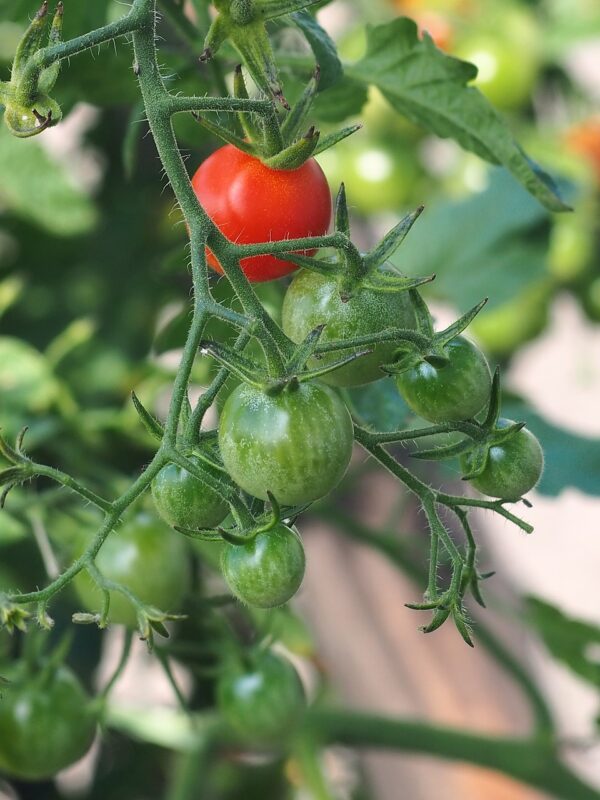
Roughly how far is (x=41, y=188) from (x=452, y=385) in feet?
1.58

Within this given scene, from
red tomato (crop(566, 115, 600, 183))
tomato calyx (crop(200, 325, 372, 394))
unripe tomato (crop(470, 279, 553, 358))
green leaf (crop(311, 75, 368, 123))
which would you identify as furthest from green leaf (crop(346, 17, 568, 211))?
red tomato (crop(566, 115, 600, 183))

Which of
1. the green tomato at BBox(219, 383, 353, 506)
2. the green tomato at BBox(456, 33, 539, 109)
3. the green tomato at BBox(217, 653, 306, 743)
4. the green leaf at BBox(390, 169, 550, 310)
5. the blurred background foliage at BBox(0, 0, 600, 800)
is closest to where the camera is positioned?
the green tomato at BBox(219, 383, 353, 506)

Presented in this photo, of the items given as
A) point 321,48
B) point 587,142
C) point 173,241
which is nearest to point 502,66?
point 587,142

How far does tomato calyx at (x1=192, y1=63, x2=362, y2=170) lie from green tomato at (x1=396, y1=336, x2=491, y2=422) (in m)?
0.08

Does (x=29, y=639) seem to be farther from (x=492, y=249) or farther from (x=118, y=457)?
(x=492, y=249)

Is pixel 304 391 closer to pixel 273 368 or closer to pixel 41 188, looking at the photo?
pixel 273 368

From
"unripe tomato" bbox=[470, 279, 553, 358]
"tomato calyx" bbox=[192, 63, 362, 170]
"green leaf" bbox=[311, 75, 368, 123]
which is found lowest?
"unripe tomato" bbox=[470, 279, 553, 358]

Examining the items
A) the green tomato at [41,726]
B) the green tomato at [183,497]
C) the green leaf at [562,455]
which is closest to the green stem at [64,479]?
the green tomato at [183,497]

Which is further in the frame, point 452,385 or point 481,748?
point 481,748

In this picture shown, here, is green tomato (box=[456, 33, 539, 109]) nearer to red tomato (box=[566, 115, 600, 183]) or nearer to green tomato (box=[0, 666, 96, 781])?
red tomato (box=[566, 115, 600, 183])

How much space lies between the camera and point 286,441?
313 mm

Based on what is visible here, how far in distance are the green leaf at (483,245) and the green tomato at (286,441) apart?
1.73 ft

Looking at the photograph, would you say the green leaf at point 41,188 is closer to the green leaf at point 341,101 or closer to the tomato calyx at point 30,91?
the green leaf at point 341,101

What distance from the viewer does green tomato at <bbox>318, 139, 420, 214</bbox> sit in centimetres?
98
